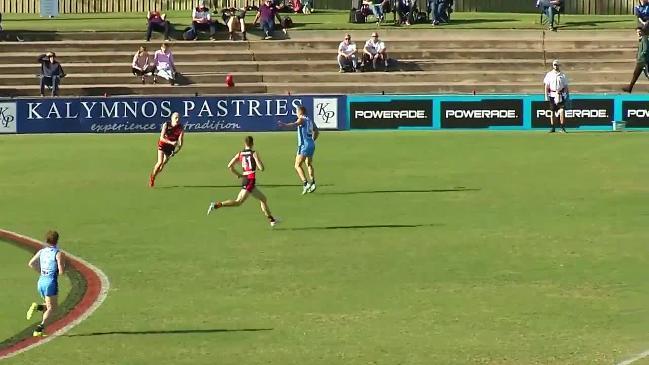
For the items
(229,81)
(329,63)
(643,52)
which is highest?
(643,52)

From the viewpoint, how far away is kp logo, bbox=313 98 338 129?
4634cm

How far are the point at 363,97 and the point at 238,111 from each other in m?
4.09

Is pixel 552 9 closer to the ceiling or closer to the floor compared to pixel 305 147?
closer to the ceiling

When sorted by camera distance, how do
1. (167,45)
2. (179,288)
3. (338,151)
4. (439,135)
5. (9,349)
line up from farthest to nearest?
(167,45) < (439,135) < (338,151) < (179,288) < (9,349)

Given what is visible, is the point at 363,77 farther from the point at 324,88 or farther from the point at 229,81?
the point at 229,81

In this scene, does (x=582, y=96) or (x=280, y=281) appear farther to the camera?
(x=582, y=96)

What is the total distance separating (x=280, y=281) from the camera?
22125mm

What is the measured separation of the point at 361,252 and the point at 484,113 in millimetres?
22179

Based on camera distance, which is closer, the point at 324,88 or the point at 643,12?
the point at 324,88

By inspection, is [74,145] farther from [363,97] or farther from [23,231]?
[23,231]

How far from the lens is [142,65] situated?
164ft

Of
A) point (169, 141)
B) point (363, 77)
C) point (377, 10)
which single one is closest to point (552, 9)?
point (377, 10)

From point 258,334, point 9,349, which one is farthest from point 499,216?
point 9,349

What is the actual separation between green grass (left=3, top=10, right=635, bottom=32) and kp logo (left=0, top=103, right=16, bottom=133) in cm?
898
